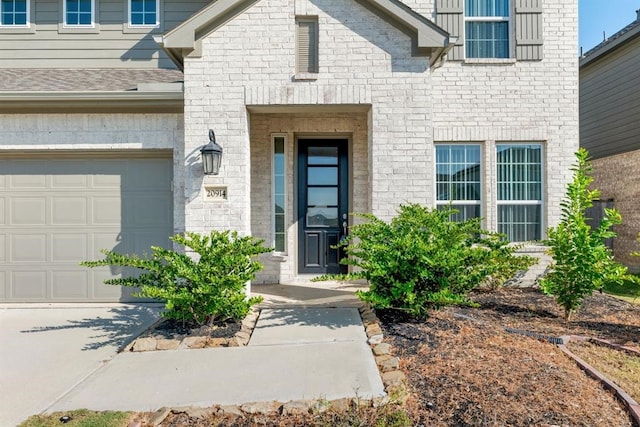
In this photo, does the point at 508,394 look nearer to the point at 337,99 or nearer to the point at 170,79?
the point at 337,99

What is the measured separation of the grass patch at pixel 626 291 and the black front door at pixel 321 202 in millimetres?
4676

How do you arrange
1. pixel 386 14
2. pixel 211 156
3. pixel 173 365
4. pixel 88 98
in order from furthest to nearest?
pixel 88 98
pixel 386 14
pixel 211 156
pixel 173 365

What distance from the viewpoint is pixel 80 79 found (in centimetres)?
715

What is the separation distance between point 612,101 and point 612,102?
0.09ft

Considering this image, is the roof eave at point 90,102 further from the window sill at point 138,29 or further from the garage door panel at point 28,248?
the window sill at point 138,29

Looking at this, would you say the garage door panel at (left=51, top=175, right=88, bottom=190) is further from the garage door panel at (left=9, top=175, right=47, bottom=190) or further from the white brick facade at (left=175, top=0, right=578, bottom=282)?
the white brick facade at (left=175, top=0, right=578, bottom=282)

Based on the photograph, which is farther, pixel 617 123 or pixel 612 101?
pixel 612 101

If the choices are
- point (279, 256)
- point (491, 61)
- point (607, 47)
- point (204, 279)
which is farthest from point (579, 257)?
point (607, 47)

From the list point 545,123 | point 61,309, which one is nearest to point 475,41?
point 545,123

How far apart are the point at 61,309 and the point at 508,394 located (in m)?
6.11

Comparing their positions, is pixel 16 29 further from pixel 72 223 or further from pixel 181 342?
pixel 181 342

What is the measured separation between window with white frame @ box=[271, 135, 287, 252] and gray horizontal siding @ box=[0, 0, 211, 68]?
9.51 ft

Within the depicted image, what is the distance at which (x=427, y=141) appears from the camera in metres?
5.55

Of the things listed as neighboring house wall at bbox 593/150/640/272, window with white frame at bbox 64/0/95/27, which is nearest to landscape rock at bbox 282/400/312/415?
window with white frame at bbox 64/0/95/27
